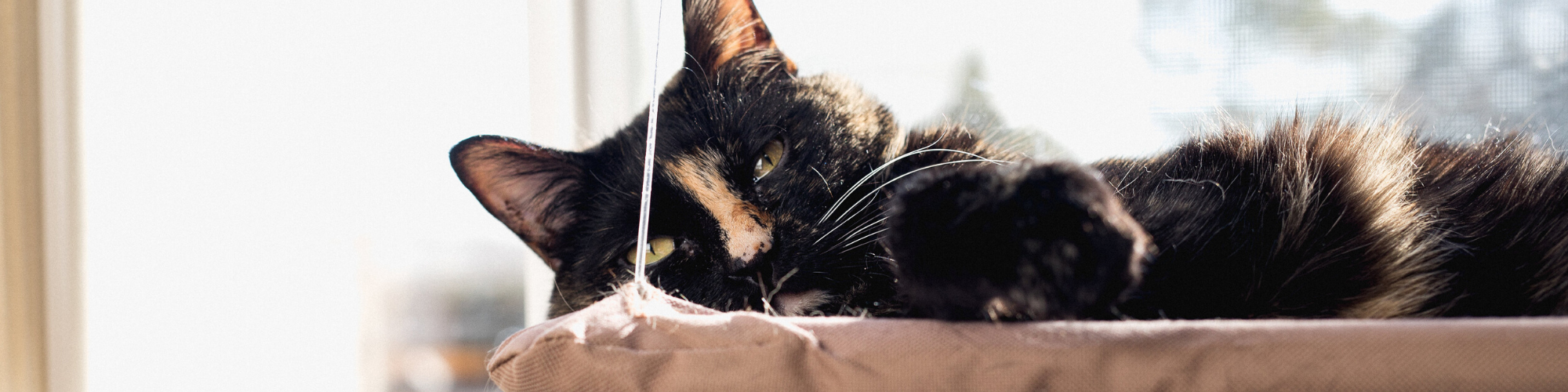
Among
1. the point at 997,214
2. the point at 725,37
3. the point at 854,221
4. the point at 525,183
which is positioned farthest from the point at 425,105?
the point at 997,214

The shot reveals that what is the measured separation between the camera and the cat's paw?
12.3 inches

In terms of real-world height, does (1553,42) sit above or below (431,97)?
above

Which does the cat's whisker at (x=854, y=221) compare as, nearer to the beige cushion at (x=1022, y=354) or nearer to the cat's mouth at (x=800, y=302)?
the cat's mouth at (x=800, y=302)

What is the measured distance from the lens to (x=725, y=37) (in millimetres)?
829

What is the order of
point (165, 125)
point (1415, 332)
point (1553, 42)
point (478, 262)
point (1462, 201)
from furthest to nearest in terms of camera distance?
point (478, 262) → point (165, 125) → point (1553, 42) → point (1462, 201) → point (1415, 332)

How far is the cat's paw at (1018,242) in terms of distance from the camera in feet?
1.03

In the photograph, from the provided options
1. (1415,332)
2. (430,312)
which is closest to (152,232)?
(430,312)

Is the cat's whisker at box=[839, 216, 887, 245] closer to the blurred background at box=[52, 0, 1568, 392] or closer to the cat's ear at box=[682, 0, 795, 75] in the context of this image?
the cat's ear at box=[682, 0, 795, 75]

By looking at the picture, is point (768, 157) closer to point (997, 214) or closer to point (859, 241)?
point (859, 241)

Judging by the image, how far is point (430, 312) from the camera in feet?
4.23

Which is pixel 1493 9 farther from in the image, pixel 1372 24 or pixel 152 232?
pixel 152 232

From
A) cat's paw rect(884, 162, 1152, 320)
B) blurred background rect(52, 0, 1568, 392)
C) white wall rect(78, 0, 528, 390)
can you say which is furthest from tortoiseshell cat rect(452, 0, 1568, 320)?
white wall rect(78, 0, 528, 390)

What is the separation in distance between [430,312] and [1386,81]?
1.40 metres

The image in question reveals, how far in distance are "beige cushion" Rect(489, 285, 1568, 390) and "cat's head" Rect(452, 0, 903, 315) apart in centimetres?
24
